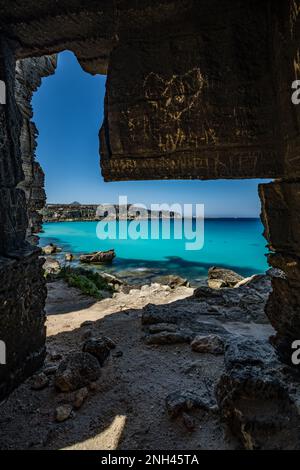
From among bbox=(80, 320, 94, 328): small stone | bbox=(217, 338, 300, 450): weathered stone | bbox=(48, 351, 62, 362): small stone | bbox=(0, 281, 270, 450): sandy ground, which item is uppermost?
bbox=(217, 338, 300, 450): weathered stone

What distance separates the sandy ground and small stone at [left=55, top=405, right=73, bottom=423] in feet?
0.14

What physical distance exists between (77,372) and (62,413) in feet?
1.45

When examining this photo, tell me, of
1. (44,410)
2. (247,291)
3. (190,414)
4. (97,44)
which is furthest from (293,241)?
(247,291)

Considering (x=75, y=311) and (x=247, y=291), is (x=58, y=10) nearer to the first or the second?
(x=75, y=311)

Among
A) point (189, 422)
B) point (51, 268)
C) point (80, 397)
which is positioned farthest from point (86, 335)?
point (51, 268)

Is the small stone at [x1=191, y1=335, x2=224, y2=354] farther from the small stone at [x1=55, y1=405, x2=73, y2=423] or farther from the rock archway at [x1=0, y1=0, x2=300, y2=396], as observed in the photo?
the small stone at [x1=55, y1=405, x2=73, y2=423]

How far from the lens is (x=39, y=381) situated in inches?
103

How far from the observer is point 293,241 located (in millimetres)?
2146

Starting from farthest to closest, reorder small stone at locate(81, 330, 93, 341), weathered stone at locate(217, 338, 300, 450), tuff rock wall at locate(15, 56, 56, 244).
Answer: tuff rock wall at locate(15, 56, 56, 244) → small stone at locate(81, 330, 93, 341) → weathered stone at locate(217, 338, 300, 450)

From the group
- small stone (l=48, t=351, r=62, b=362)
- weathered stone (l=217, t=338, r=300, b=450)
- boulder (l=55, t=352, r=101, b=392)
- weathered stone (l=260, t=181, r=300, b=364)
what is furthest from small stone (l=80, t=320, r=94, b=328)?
weathered stone (l=260, t=181, r=300, b=364)

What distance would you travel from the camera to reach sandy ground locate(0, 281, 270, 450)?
6.29 ft

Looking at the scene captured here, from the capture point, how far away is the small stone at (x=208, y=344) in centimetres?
319

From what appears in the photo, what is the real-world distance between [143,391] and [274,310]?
1.49 metres

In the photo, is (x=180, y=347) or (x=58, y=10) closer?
(x=58, y=10)
